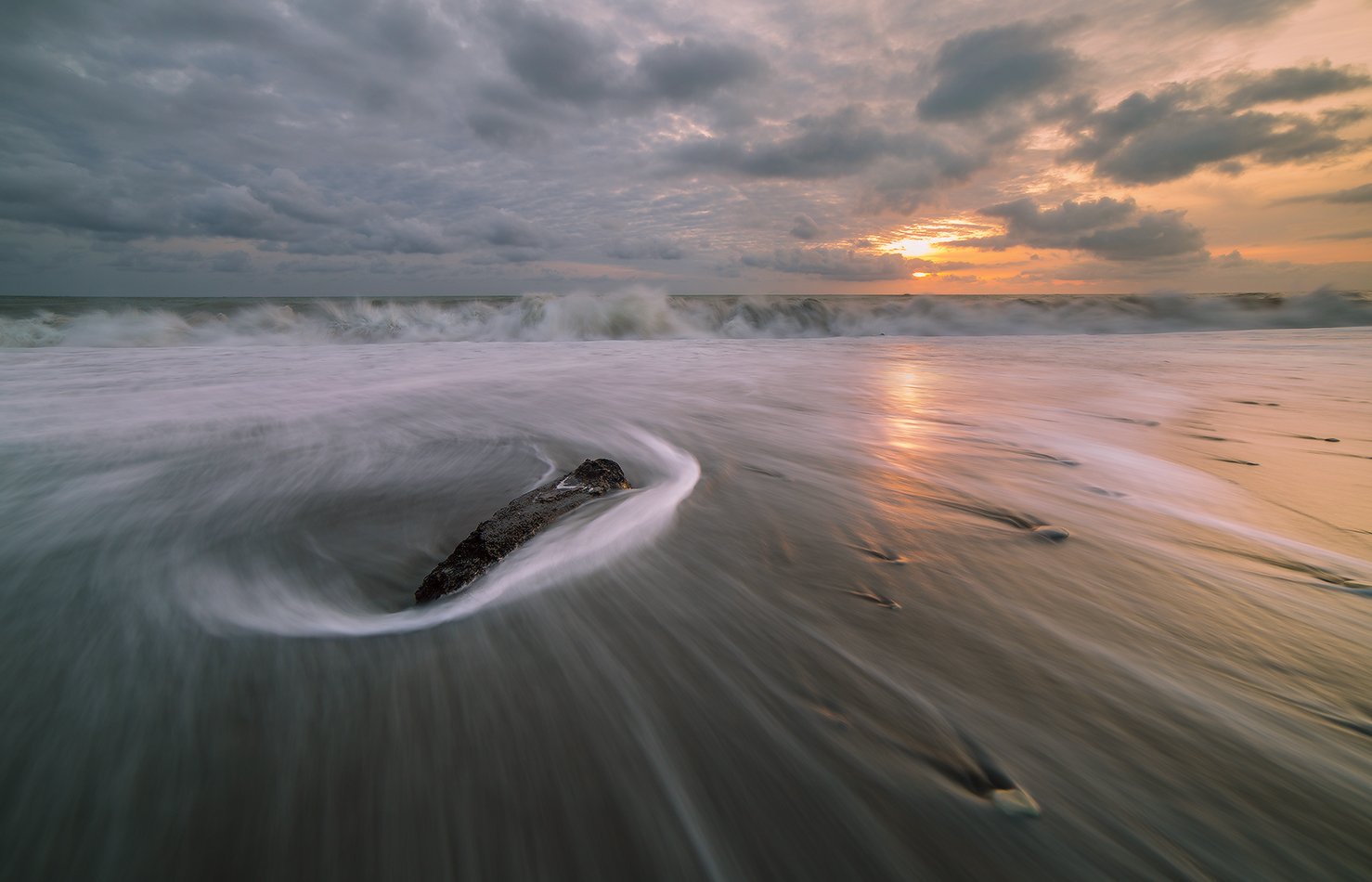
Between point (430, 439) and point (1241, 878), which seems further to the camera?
point (430, 439)

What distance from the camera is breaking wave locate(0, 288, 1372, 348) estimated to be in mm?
15125

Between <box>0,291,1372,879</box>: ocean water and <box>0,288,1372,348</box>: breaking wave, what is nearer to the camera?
<box>0,291,1372,879</box>: ocean water

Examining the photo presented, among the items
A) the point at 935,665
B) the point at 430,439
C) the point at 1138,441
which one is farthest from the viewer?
the point at 430,439

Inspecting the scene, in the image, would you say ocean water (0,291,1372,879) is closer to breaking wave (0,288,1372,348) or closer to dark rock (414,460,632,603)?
dark rock (414,460,632,603)

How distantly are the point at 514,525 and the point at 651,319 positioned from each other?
18996 mm

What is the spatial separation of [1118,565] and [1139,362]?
28.9 feet

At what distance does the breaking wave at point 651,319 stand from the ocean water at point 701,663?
15.3m

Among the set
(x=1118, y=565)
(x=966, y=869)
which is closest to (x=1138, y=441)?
(x=1118, y=565)

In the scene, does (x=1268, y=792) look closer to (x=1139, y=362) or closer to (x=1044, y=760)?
(x=1044, y=760)

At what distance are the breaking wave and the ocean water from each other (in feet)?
50.3

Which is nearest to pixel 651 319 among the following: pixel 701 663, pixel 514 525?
pixel 514 525

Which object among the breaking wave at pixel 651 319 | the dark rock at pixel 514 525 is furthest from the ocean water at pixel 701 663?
the breaking wave at pixel 651 319

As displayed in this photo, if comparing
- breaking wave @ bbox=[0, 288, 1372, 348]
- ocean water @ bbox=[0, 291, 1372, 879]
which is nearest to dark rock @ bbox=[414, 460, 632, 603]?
ocean water @ bbox=[0, 291, 1372, 879]

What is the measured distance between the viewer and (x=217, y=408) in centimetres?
458
